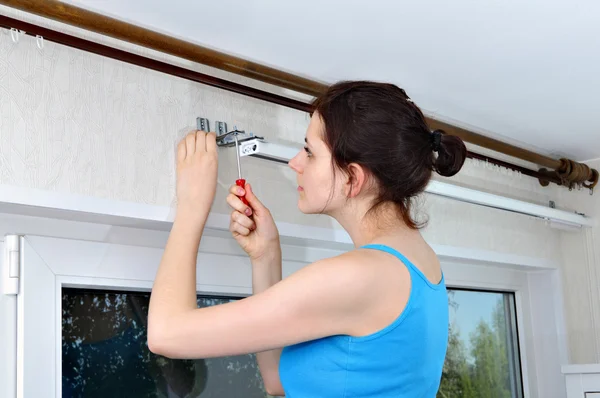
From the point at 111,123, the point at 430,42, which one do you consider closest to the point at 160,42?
the point at 111,123

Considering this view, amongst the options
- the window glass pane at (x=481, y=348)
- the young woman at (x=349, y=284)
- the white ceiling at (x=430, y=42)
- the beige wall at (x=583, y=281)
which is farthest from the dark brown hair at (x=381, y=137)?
the beige wall at (x=583, y=281)

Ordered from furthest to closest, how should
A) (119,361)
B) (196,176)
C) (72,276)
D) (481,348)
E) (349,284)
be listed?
1. (481,348)
2. (119,361)
3. (72,276)
4. (196,176)
5. (349,284)

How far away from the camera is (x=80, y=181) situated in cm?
141

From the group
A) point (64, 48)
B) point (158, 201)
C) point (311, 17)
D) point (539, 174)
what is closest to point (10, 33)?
point (64, 48)

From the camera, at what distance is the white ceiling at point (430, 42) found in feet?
4.88

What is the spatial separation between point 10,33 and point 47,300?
0.46 metres

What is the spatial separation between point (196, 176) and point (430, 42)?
26.4 inches

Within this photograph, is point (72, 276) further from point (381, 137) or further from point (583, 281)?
point (583, 281)

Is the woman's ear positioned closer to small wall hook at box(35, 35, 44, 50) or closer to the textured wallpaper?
the textured wallpaper

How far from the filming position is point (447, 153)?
1.15 meters

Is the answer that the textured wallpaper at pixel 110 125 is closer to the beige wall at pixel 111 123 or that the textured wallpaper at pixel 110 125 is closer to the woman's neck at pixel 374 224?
the beige wall at pixel 111 123

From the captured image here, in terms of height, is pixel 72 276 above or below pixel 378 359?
above

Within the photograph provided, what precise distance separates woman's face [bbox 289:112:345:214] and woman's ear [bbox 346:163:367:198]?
1cm

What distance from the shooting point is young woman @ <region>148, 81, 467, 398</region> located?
94 cm
